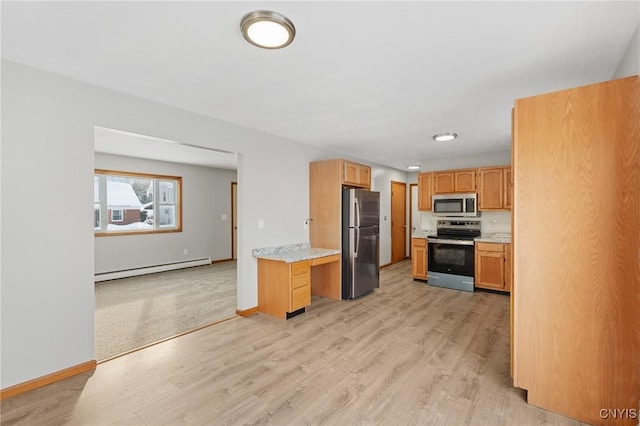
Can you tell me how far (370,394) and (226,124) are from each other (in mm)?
3206

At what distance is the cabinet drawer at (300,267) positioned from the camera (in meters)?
3.67

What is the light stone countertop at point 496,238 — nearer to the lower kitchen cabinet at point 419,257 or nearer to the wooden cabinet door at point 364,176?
the lower kitchen cabinet at point 419,257

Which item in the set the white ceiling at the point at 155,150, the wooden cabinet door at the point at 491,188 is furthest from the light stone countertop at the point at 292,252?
the wooden cabinet door at the point at 491,188

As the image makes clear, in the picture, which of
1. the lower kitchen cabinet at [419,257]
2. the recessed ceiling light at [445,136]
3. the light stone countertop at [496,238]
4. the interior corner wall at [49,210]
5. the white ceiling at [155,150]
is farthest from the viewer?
the lower kitchen cabinet at [419,257]

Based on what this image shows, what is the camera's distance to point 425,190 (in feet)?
19.2

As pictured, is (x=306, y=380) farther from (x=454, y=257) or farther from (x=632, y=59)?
(x=454, y=257)

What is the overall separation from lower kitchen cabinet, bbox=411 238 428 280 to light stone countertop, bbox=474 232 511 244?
0.97 metres

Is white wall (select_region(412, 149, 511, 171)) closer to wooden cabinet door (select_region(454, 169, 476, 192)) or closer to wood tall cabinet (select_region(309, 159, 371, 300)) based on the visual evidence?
wooden cabinet door (select_region(454, 169, 476, 192))

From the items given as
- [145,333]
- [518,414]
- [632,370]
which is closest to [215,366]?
[145,333]

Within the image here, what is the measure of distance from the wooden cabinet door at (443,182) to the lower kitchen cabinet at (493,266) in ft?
3.75

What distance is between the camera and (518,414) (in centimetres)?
198

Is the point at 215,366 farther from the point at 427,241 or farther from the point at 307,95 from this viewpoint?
the point at 427,241

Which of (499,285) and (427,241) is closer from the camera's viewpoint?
(499,285)

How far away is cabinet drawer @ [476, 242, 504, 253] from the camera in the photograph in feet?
15.6
